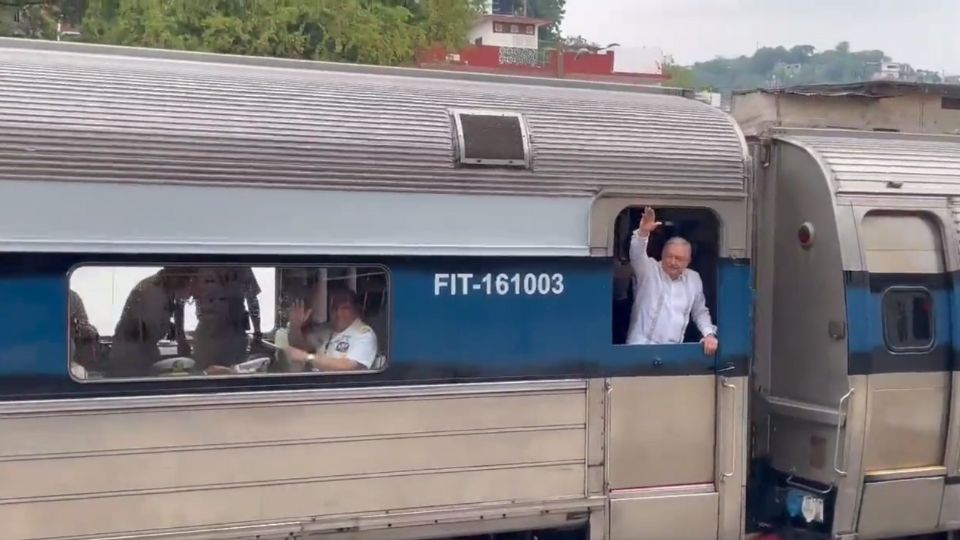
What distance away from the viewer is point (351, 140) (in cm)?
569

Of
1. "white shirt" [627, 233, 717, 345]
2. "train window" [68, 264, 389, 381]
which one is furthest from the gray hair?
"train window" [68, 264, 389, 381]

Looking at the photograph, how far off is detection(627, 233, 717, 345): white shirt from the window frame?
3.39 feet

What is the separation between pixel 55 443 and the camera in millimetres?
5059

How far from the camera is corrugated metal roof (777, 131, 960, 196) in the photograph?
264 inches

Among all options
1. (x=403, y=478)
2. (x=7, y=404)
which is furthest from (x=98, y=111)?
(x=403, y=478)

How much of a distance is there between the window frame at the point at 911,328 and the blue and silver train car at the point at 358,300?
0.16m

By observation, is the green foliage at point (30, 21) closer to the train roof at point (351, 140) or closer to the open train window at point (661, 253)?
the train roof at point (351, 140)

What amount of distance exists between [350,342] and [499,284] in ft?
2.70

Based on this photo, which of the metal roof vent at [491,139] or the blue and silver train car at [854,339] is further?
the blue and silver train car at [854,339]

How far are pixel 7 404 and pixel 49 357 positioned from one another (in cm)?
26

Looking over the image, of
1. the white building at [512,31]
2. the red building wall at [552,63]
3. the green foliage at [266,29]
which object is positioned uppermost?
the white building at [512,31]

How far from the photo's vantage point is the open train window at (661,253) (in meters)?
6.50

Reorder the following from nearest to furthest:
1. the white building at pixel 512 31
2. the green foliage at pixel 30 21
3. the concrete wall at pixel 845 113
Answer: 1. the concrete wall at pixel 845 113
2. the green foliage at pixel 30 21
3. the white building at pixel 512 31

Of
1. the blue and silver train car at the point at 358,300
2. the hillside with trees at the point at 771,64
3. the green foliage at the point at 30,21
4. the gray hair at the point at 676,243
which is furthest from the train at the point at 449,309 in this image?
the hillside with trees at the point at 771,64
